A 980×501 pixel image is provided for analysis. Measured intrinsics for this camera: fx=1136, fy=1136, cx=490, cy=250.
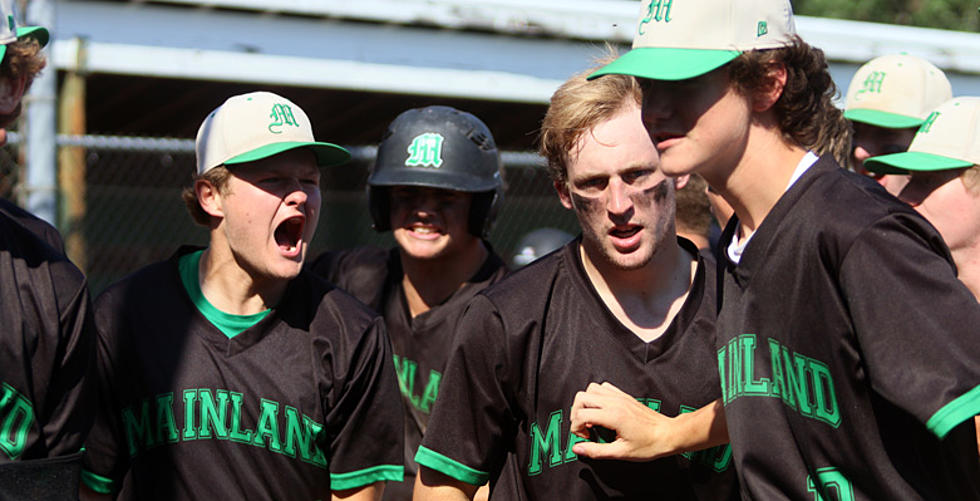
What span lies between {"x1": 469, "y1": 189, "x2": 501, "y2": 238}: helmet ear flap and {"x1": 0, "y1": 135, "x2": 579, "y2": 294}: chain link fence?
4831mm

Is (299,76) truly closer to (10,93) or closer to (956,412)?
(10,93)

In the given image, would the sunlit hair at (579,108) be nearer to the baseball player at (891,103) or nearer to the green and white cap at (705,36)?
the green and white cap at (705,36)

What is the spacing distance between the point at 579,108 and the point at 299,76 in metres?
5.72

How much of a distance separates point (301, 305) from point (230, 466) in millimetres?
629

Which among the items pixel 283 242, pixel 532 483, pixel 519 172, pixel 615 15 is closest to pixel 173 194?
pixel 519 172

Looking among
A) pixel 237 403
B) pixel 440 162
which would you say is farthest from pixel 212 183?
pixel 440 162

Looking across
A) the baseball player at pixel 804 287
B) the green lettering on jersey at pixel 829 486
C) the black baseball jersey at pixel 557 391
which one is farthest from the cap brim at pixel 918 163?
the green lettering on jersey at pixel 829 486

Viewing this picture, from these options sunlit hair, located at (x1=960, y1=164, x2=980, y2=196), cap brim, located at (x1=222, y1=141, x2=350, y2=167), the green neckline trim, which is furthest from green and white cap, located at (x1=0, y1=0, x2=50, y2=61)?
sunlit hair, located at (x1=960, y1=164, x2=980, y2=196)

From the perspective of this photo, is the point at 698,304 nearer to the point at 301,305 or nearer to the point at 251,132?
the point at 301,305

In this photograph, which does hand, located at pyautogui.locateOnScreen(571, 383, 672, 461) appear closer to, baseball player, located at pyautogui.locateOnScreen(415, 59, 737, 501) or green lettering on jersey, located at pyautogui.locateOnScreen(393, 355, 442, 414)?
baseball player, located at pyautogui.locateOnScreen(415, 59, 737, 501)

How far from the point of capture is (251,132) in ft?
13.3

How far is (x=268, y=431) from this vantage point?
12.6 feet

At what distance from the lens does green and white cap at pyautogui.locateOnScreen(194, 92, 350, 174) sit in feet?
13.2

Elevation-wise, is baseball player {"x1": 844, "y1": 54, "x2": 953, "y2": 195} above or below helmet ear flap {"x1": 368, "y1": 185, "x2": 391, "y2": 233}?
above
